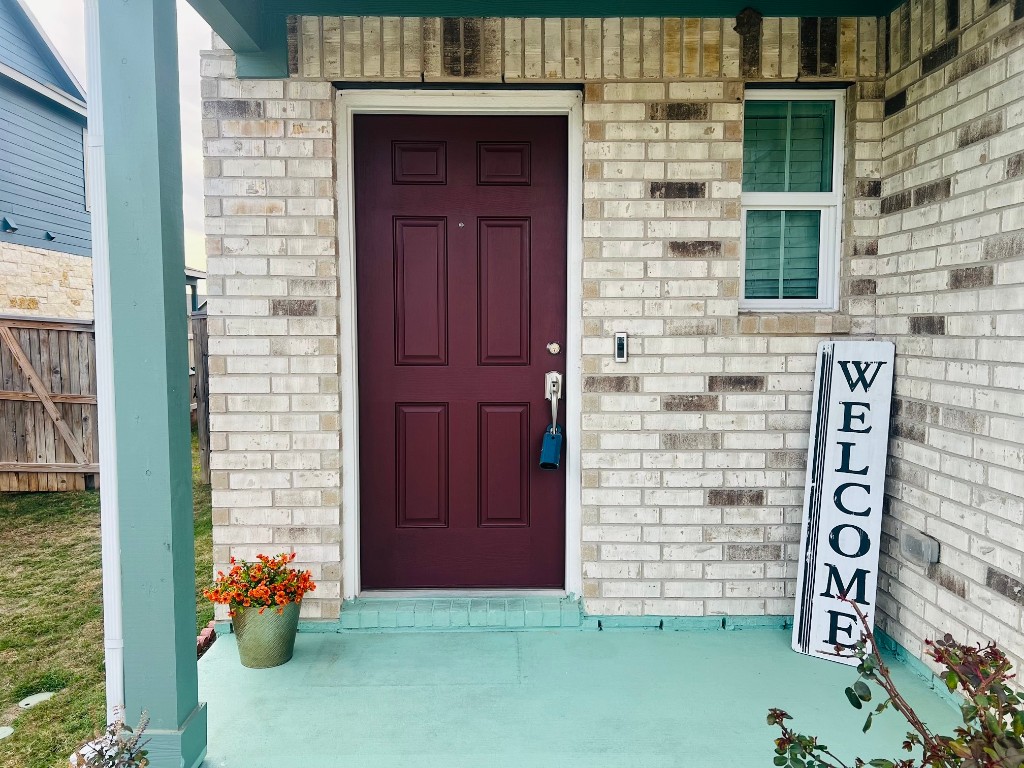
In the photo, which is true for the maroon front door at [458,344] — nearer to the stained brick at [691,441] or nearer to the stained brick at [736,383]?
the stained brick at [691,441]

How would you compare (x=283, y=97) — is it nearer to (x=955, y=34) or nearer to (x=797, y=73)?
(x=797, y=73)

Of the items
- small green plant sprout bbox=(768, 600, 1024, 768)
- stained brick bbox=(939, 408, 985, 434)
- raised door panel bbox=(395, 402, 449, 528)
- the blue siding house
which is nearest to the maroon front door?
raised door panel bbox=(395, 402, 449, 528)

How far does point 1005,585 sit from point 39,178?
11219mm

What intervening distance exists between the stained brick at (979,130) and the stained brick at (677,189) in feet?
3.09

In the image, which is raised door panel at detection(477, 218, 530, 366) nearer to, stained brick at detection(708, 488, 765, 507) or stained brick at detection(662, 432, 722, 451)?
stained brick at detection(662, 432, 722, 451)

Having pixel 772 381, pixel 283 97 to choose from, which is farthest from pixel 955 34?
pixel 283 97

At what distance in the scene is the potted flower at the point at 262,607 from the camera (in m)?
2.81

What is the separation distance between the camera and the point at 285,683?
274 cm

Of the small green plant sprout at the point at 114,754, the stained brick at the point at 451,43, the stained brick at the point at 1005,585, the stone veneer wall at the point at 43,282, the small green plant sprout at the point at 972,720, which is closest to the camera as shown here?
the small green plant sprout at the point at 972,720

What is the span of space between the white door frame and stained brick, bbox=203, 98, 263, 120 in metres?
0.34

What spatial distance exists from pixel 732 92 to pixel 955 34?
2.69ft

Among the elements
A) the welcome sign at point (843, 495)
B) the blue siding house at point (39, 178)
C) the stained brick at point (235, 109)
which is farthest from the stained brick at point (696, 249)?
the blue siding house at point (39, 178)

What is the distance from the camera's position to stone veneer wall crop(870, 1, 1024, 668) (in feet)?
7.68

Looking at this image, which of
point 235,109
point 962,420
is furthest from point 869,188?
point 235,109
